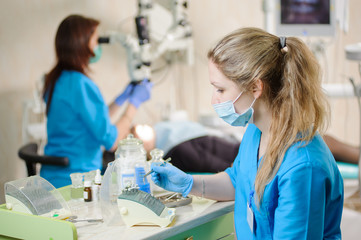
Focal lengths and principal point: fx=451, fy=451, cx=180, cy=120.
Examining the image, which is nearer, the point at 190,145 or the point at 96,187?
the point at 96,187

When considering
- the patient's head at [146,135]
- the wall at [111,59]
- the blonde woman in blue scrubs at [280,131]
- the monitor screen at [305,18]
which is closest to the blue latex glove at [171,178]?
the blonde woman in blue scrubs at [280,131]

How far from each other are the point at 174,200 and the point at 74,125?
0.98 metres

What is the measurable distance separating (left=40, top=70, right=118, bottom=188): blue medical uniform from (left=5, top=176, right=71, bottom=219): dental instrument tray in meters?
0.82

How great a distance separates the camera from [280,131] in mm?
1271

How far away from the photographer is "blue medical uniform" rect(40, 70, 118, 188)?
2.21m

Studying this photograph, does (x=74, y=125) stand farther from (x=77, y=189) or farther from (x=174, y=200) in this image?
(x=174, y=200)

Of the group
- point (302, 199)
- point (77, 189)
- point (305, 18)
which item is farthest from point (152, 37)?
point (302, 199)

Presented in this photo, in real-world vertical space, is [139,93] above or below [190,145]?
above

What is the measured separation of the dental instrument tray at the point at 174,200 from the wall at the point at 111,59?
0.56 m

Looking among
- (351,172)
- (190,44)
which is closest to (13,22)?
(190,44)

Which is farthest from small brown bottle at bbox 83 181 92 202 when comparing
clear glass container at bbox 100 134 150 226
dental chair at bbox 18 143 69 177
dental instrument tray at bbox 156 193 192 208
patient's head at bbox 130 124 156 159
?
patient's head at bbox 130 124 156 159

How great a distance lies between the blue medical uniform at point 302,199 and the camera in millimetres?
1172

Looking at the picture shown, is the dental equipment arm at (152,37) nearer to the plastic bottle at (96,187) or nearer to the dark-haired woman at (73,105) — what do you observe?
the dark-haired woman at (73,105)

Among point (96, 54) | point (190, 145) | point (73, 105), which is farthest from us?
point (190, 145)
